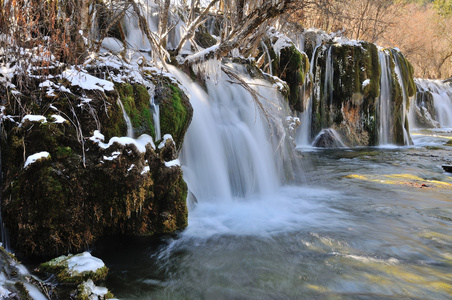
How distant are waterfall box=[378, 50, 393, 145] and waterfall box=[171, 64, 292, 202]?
891 centimetres

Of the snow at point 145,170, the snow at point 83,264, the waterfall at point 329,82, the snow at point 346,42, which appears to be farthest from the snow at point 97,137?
the snow at point 346,42

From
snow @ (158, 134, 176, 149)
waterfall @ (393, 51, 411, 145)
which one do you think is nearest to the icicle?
snow @ (158, 134, 176, 149)

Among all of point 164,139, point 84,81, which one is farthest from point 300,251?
point 84,81

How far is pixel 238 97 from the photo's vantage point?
6941 mm

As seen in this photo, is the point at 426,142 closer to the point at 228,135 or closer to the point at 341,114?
the point at 341,114

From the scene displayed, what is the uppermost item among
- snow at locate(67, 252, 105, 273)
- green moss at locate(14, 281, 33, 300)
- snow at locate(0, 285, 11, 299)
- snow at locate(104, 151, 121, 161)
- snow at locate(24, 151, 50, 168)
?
snow at locate(24, 151, 50, 168)

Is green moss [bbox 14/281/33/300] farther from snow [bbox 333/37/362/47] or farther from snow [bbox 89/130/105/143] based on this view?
snow [bbox 333/37/362/47]

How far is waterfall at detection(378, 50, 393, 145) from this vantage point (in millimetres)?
14016

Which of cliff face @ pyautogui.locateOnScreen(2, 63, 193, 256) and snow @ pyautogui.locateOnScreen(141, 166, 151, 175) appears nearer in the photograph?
cliff face @ pyautogui.locateOnScreen(2, 63, 193, 256)

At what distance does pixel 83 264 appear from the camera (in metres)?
2.84

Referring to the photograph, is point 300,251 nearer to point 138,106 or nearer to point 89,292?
point 89,292

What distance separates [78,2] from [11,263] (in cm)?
381

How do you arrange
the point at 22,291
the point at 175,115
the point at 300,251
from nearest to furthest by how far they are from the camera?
the point at 22,291, the point at 300,251, the point at 175,115

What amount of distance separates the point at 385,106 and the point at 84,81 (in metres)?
13.5
